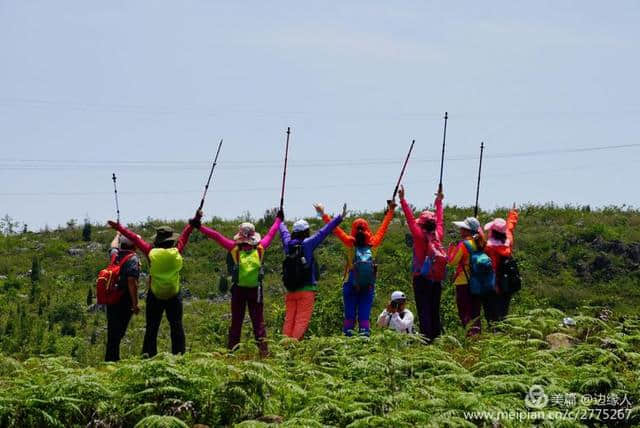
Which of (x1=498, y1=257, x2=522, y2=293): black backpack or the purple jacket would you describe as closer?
the purple jacket

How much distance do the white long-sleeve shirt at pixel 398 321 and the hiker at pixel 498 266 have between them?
3.65 feet

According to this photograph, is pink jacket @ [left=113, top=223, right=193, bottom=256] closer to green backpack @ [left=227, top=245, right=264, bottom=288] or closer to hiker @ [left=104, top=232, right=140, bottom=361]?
hiker @ [left=104, top=232, right=140, bottom=361]

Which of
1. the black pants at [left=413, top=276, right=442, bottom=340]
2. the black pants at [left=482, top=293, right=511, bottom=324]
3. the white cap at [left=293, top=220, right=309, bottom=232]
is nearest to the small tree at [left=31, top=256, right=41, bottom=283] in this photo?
the white cap at [left=293, top=220, right=309, bottom=232]

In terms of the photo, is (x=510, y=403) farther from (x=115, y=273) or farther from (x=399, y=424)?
(x=115, y=273)

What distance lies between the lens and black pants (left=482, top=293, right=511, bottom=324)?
699 inches

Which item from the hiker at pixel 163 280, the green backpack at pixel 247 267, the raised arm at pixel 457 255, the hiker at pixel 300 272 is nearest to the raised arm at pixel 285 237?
the hiker at pixel 300 272

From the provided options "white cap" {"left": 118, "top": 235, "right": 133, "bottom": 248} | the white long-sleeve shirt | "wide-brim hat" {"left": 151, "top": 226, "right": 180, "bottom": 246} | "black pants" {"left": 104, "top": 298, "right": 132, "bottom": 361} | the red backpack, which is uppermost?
"wide-brim hat" {"left": 151, "top": 226, "right": 180, "bottom": 246}

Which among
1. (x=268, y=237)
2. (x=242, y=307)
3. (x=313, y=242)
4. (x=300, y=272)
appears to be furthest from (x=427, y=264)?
(x=242, y=307)

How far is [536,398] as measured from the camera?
525 inches

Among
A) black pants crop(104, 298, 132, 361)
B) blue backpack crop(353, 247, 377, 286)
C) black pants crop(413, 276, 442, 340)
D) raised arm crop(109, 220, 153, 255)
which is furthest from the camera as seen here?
black pants crop(413, 276, 442, 340)

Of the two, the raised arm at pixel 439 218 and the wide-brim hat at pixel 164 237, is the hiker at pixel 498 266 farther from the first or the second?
the wide-brim hat at pixel 164 237

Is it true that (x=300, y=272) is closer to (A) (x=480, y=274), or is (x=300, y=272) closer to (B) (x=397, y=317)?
(B) (x=397, y=317)

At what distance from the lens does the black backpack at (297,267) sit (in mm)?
17344

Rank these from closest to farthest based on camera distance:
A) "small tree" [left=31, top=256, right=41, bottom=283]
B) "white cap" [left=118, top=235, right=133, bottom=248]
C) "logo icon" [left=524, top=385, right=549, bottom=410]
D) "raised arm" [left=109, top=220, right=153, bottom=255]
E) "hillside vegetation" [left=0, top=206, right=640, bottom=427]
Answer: "hillside vegetation" [left=0, top=206, right=640, bottom=427]
"logo icon" [left=524, top=385, right=549, bottom=410]
"raised arm" [left=109, top=220, right=153, bottom=255]
"white cap" [left=118, top=235, right=133, bottom=248]
"small tree" [left=31, top=256, right=41, bottom=283]
